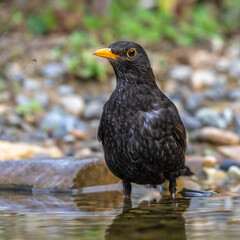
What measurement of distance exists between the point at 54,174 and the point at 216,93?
487cm

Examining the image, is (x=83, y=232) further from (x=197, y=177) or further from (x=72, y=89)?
(x=72, y=89)

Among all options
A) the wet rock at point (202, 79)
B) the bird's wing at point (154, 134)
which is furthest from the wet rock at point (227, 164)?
the wet rock at point (202, 79)

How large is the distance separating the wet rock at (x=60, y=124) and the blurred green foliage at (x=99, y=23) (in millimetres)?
1283

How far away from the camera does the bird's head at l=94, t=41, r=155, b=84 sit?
4898 mm

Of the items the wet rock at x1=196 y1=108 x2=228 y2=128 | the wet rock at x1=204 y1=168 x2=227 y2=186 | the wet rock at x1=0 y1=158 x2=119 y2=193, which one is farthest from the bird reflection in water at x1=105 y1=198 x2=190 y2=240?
the wet rock at x1=196 y1=108 x2=228 y2=128

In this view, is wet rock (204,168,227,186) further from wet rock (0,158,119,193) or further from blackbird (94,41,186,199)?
blackbird (94,41,186,199)

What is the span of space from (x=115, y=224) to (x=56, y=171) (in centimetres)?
193

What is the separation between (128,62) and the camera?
492cm

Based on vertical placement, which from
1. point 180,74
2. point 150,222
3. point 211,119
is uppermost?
point 180,74

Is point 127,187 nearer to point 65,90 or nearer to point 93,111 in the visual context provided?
point 93,111

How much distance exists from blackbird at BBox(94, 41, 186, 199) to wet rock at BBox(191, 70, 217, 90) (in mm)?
5242

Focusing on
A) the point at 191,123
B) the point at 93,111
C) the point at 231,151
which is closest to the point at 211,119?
the point at 191,123

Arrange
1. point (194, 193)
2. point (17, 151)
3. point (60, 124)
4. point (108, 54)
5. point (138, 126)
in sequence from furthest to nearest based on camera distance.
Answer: point (60, 124) < point (17, 151) < point (194, 193) < point (108, 54) < point (138, 126)

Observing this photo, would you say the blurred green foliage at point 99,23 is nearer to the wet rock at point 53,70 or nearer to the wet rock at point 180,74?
the wet rock at point 53,70
